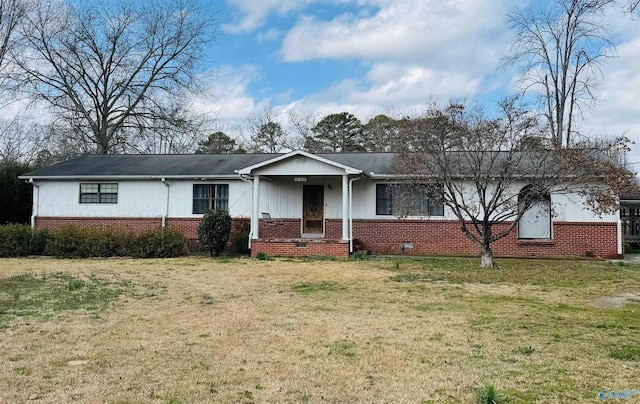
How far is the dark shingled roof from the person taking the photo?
1820cm

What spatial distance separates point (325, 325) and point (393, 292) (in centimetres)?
289

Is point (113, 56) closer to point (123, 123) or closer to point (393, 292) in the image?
point (123, 123)

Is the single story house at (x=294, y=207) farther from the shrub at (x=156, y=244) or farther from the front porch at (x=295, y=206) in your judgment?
the shrub at (x=156, y=244)

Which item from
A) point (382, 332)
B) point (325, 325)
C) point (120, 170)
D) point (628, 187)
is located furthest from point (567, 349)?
point (120, 170)

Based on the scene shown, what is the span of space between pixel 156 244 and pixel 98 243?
179cm

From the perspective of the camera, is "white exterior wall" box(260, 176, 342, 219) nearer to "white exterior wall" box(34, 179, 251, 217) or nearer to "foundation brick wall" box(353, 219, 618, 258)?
"white exterior wall" box(34, 179, 251, 217)

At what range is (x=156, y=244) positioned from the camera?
1566 centimetres

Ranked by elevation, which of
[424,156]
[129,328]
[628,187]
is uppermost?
[424,156]

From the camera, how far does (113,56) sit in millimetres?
30938

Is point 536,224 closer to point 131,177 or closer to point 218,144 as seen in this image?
point 131,177

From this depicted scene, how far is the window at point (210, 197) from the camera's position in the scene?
1817 cm

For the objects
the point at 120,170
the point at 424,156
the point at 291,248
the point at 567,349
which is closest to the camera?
the point at 567,349

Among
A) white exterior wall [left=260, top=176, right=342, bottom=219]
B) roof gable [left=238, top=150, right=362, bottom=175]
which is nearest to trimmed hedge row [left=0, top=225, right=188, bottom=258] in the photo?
roof gable [left=238, top=150, right=362, bottom=175]

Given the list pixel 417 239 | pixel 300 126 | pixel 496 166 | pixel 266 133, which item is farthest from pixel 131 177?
pixel 300 126
